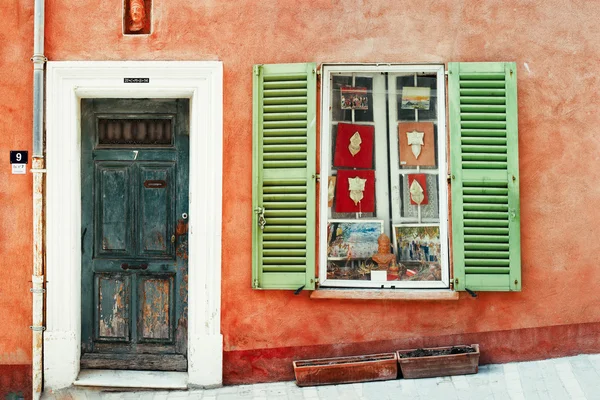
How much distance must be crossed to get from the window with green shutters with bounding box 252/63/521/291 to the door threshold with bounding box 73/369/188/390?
1.16 metres

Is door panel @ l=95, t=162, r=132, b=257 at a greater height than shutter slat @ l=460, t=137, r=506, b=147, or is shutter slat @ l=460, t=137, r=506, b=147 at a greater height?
shutter slat @ l=460, t=137, r=506, b=147

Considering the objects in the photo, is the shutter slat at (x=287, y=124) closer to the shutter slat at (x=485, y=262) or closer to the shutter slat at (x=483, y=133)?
the shutter slat at (x=483, y=133)

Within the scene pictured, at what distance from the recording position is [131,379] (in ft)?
17.3

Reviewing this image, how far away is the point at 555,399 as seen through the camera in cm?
473

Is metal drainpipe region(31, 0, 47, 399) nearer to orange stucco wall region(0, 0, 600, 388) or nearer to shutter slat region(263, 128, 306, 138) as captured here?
orange stucco wall region(0, 0, 600, 388)

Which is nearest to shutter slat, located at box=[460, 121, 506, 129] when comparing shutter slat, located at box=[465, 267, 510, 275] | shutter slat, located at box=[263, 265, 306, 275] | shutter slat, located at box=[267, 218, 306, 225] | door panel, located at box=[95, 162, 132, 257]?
shutter slat, located at box=[465, 267, 510, 275]

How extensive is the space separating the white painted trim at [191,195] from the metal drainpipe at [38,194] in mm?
56

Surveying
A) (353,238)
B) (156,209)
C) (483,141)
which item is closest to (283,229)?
(353,238)

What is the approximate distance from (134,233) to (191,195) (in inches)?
26.6

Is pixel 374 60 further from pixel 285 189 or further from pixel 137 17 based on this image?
pixel 137 17

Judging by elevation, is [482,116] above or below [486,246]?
above

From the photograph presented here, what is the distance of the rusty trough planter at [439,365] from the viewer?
4.96 meters

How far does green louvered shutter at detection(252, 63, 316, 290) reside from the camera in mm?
5070

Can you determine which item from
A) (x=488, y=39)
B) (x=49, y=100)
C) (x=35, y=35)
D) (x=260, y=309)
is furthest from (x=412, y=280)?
(x=35, y=35)
